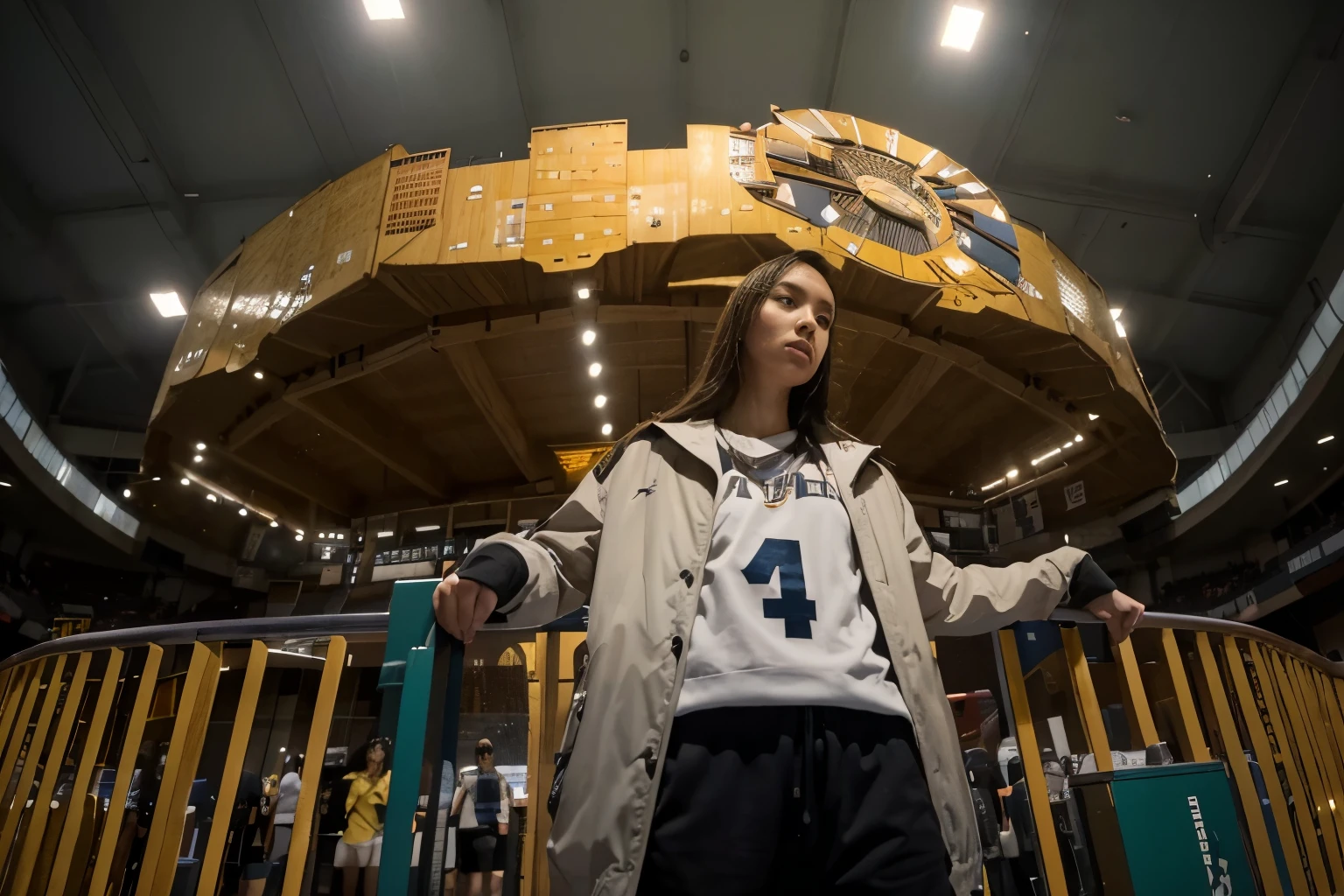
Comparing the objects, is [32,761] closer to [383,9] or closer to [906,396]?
[906,396]

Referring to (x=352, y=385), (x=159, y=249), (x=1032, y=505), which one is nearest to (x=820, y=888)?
(x=352, y=385)

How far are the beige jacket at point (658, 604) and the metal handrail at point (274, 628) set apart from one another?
0.45 meters

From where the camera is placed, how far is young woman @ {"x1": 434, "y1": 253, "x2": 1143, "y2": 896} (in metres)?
0.90

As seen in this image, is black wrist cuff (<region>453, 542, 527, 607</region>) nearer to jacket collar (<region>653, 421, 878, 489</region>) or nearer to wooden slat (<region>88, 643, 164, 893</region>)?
jacket collar (<region>653, 421, 878, 489</region>)

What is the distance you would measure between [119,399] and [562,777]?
9.93m

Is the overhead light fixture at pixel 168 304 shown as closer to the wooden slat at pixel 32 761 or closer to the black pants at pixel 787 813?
the wooden slat at pixel 32 761

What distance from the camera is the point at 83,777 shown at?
5.71 ft

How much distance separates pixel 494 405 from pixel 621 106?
3.34m

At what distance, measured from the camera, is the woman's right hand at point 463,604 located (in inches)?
41.4

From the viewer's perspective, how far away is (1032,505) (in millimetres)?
7266

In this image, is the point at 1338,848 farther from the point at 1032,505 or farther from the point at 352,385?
the point at 352,385

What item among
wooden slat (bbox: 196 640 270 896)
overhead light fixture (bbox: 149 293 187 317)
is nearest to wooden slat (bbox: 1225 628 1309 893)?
wooden slat (bbox: 196 640 270 896)

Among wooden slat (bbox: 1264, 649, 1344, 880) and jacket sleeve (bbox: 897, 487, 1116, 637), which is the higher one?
jacket sleeve (bbox: 897, 487, 1116, 637)

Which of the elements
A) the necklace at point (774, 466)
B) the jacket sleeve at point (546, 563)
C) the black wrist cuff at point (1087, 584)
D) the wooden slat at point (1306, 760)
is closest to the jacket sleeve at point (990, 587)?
the black wrist cuff at point (1087, 584)
